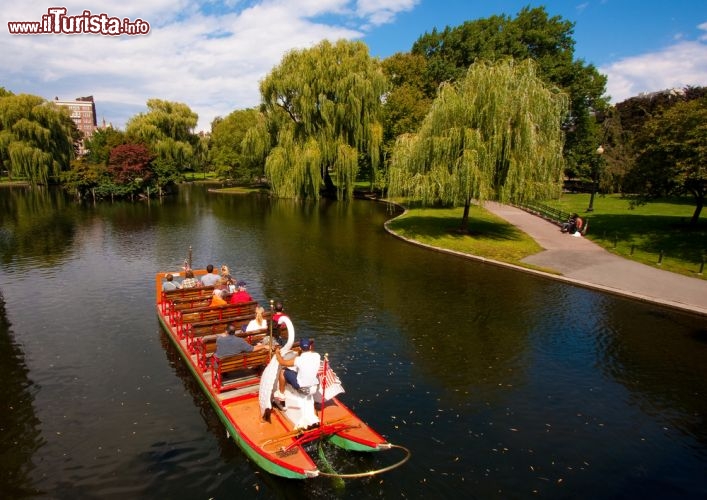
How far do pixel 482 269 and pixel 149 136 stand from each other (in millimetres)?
60859

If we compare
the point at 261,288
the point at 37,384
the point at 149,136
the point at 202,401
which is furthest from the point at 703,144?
the point at 149,136

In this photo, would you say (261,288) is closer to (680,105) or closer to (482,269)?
(482,269)

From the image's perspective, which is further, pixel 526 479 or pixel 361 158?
pixel 361 158

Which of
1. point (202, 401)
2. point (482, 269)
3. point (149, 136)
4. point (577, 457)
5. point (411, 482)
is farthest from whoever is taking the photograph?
point (149, 136)

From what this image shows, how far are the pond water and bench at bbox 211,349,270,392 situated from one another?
0.86 metres

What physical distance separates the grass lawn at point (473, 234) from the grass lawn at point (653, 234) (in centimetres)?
521

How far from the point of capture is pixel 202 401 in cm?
1102

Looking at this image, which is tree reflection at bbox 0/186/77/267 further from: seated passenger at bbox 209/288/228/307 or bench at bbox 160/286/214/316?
seated passenger at bbox 209/288/228/307

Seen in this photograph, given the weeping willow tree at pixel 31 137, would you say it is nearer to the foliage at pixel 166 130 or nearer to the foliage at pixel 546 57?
the foliage at pixel 166 130

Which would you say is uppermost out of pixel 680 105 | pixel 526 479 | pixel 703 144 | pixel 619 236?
pixel 680 105

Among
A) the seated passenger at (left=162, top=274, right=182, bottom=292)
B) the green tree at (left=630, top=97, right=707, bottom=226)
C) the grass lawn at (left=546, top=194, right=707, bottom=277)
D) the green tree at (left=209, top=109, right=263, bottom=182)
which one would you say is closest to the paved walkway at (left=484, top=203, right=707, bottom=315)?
the grass lawn at (left=546, top=194, right=707, bottom=277)

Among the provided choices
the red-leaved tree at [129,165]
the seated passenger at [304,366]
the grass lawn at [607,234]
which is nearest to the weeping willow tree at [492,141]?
the grass lawn at [607,234]

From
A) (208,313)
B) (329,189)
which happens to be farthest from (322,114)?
(208,313)

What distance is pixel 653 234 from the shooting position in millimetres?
29062
